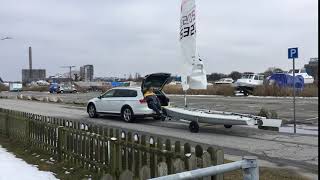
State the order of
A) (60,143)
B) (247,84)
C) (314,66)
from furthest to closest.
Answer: (247,84) < (314,66) < (60,143)

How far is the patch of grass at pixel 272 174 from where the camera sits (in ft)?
26.6

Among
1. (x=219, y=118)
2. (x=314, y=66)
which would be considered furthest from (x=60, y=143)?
(x=314, y=66)

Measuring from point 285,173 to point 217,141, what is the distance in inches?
192

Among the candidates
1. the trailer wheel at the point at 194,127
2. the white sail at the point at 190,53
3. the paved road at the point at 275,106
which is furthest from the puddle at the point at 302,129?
the white sail at the point at 190,53

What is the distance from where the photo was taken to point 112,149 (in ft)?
25.1

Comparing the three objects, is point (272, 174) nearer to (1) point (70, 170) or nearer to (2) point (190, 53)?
(1) point (70, 170)

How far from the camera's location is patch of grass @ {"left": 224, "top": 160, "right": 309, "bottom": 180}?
26.6ft

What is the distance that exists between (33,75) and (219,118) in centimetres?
14377

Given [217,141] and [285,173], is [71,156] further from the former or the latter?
[217,141]

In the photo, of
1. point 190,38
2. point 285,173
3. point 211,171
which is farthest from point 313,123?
point 211,171

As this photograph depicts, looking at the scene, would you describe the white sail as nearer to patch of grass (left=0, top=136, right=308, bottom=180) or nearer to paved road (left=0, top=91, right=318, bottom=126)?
paved road (left=0, top=91, right=318, bottom=126)

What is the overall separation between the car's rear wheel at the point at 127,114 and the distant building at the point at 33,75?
12560 centimetres

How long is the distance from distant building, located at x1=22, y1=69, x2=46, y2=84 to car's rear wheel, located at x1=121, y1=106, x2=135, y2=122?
412ft

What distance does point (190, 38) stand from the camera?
55.0ft
